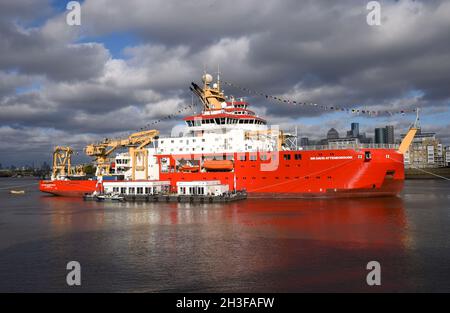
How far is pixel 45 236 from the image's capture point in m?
20.4

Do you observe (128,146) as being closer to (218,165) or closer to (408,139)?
(218,165)

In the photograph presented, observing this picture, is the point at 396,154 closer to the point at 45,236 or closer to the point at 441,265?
the point at 441,265

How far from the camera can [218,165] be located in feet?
119

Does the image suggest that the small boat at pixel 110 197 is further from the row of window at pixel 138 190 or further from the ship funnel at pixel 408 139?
the ship funnel at pixel 408 139

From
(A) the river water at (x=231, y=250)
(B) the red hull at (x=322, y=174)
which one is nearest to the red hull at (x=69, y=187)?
(A) the river water at (x=231, y=250)

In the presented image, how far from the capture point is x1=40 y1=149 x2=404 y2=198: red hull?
32.6 m

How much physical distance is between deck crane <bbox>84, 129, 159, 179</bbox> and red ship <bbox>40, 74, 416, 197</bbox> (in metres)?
0.22

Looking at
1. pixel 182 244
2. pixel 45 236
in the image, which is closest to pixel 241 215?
pixel 182 244

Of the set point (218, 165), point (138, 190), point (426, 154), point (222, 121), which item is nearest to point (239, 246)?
point (218, 165)

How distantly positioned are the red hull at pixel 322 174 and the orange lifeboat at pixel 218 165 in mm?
471

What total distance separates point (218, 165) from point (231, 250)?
20.1 meters

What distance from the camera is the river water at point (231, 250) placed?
12.5 metres
